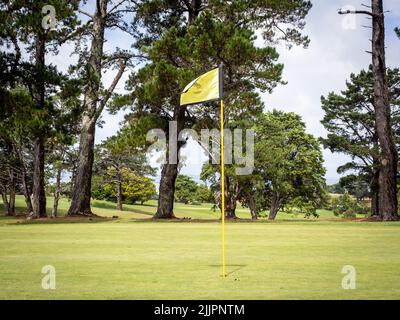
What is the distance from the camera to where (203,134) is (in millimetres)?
38688

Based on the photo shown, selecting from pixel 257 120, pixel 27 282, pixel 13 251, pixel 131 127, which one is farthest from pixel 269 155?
pixel 27 282

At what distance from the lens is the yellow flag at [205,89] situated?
10523 millimetres

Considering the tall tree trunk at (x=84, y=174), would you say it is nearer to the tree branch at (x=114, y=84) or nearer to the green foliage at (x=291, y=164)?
the tree branch at (x=114, y=84)

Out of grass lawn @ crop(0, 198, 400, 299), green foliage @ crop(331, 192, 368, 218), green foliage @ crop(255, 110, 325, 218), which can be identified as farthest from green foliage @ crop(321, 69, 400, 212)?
grass lawn @ crop(0, 198, 400, 299)

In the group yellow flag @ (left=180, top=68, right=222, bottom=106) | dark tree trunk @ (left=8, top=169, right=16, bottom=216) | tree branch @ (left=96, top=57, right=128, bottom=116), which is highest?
tree branch @ (left=96, top=57, right=128, bottom=116)

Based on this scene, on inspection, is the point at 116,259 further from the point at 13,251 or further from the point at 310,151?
the point at 310,151

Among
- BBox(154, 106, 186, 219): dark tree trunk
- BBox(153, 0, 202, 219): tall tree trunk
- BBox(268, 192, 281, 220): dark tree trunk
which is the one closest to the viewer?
BBox(154, 106, 186, 219): dark tree trunk

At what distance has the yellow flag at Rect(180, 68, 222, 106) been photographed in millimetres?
10523

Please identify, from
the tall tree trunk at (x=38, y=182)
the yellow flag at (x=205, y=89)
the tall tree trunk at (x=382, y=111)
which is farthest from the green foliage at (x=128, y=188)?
the yellow flag at (x=205, y=89)

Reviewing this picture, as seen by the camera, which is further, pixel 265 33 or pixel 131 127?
pixel 265 33

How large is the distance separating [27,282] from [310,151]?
60922 millimetres

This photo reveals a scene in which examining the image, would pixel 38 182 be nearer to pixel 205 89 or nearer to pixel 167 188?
pixel 167 188

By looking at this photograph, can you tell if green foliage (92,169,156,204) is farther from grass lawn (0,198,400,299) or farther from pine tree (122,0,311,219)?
grass lawn (0,198,400,299)
